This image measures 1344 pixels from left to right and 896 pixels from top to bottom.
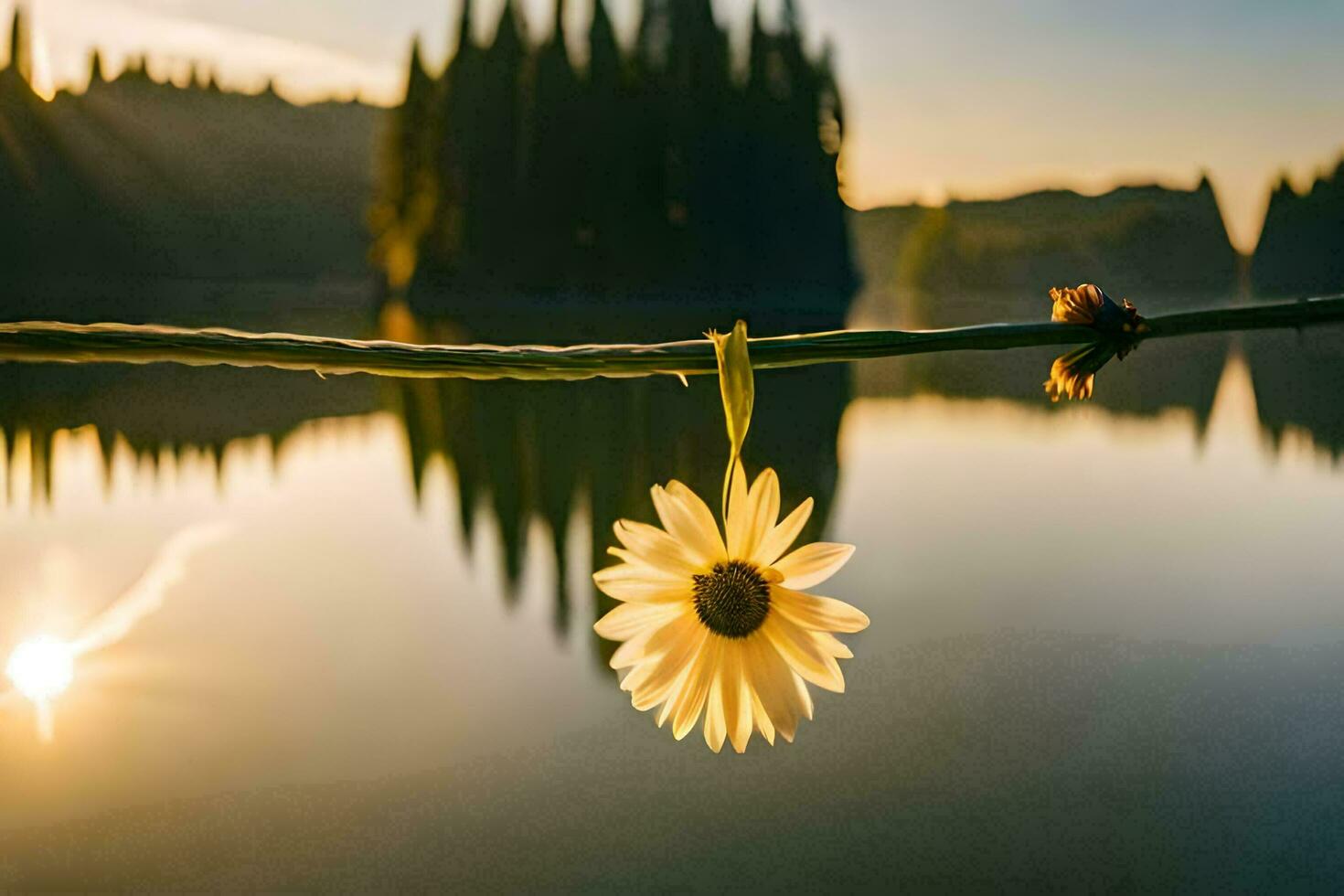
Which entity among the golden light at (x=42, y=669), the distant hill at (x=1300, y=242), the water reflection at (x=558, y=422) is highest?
the distant hill at (x=1300, y=242)

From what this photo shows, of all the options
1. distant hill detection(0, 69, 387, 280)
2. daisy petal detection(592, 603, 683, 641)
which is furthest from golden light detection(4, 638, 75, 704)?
daisy petal detection(592, 603, 683, 641)

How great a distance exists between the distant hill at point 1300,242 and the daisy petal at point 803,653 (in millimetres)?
17247

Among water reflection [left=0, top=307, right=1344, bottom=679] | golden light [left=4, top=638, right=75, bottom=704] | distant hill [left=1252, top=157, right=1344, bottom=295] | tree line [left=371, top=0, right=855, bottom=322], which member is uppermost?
tree line [left=371, top=0, right=855, bottom=322]

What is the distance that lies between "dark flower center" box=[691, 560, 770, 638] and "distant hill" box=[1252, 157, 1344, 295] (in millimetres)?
17248

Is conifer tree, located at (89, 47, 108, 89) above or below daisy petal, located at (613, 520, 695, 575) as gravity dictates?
above

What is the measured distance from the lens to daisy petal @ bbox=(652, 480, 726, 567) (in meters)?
0.25

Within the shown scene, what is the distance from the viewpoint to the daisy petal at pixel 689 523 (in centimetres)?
25

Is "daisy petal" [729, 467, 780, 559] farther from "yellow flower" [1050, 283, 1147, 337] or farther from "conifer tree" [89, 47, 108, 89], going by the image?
"conifer tree" [89, 47, 108, 89]

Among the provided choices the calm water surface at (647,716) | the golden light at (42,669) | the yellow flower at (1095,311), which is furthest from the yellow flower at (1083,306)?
the golden light at (42,669)

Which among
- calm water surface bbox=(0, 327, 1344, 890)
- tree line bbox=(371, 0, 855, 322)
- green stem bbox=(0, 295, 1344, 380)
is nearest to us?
green stem bbox=(0, 295, 1344, 380)

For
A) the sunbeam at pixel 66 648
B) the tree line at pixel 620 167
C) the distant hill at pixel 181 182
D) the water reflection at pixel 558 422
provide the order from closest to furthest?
the sunbeam at pixel 66 648 < the water reflection at pixel 558 422 < the tree line at pixel 620 167 < the distant hill at pixel 181 182

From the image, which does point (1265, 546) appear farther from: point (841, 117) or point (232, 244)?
point (232, 244)

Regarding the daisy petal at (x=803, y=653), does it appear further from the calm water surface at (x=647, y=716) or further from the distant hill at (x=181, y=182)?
the distant hill at (x=181, y=182)

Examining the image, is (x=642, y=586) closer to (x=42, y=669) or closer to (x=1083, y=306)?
(x=1083, y=306)
